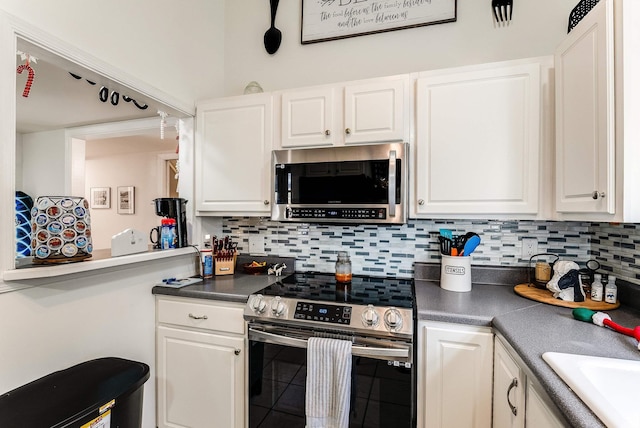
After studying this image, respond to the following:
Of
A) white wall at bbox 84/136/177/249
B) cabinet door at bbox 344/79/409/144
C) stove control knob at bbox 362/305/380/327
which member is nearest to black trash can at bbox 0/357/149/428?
stove control knob at bbox 362/305/380/327

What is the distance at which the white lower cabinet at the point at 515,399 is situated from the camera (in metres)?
0.84

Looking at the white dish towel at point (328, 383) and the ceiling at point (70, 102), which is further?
the ceiling at point (70, 102)

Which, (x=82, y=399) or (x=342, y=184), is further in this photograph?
(x=342, y=184)

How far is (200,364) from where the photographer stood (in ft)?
5.31

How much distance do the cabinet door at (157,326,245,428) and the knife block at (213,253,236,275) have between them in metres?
0.45

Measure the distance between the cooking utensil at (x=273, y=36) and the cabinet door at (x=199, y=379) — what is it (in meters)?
2.03

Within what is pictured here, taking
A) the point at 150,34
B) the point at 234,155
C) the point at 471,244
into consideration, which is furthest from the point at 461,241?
the point at 150,34

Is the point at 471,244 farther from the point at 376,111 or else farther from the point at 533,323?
the point at 376,111

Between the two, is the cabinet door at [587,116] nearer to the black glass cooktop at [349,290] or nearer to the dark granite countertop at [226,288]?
the black glass cooktop at [349,290]

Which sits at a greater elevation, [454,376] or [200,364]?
[454,376]

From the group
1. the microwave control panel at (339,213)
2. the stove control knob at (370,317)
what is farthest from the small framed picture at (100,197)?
the stove control knob at (370,317)

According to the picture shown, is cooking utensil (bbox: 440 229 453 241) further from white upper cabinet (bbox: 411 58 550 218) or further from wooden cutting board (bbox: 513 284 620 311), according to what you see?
wooden cutting board (bbox: 513 284 620 311)

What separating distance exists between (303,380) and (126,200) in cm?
477

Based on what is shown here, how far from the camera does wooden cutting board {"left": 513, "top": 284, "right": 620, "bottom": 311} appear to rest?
1311mm
